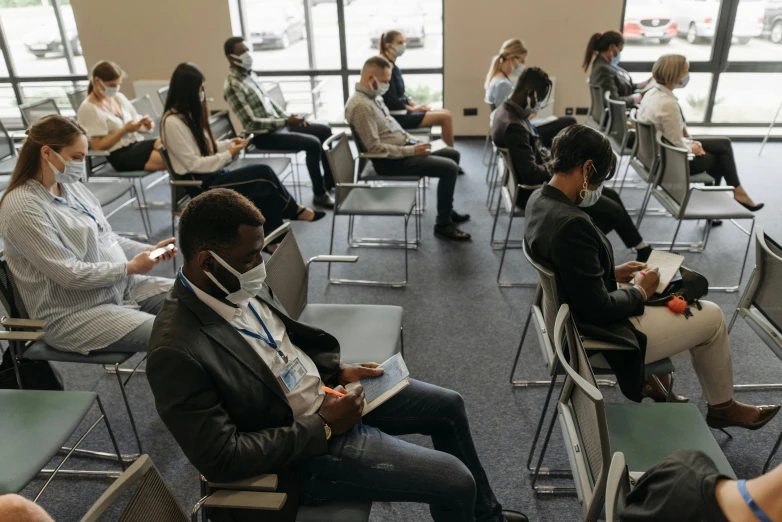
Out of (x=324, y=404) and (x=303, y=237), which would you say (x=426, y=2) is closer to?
(x=303, y=237)

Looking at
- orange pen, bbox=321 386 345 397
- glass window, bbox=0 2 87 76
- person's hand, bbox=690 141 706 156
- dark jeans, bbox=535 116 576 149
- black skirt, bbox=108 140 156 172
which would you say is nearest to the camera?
orange pen, bbox=321 386 345 397

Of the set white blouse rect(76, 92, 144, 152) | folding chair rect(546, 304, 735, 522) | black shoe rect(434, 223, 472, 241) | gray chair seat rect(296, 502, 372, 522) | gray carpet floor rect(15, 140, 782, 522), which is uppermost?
white blouse rect(76, 92, 144, 152)

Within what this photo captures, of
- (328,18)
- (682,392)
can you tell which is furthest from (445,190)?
(328,18)

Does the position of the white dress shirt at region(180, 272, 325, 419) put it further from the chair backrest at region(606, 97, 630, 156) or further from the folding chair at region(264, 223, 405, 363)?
the chair backrest at region(606, 97, 630, 156)

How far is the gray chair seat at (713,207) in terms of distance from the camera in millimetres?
3307

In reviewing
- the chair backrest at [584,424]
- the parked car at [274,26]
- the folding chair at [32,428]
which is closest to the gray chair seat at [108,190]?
the folding chair at [32,428]

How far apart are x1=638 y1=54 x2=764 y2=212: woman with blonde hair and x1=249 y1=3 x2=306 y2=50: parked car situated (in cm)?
386

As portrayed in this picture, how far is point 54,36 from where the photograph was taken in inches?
259

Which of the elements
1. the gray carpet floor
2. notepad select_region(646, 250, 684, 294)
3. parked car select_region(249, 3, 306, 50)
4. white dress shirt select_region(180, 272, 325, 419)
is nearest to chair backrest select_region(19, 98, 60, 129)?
the gray carpet floor

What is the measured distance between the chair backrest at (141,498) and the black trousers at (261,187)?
2476mm

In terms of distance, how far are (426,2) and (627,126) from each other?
9.45ft

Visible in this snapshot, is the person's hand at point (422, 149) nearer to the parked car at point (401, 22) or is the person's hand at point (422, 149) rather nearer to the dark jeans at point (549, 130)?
the dark jeans at point (549, 130)

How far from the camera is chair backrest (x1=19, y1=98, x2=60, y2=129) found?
430cm

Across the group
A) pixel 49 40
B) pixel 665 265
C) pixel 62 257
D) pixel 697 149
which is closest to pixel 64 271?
pixel 62 257
